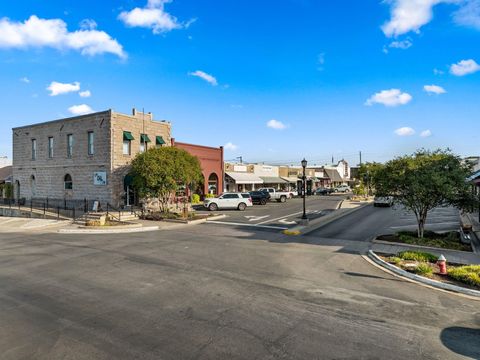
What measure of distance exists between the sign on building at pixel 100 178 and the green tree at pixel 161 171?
320 cm

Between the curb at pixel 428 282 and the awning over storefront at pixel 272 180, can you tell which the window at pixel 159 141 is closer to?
the curb at pixel 428 282

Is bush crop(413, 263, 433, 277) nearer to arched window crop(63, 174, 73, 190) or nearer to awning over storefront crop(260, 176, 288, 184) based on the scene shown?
arched window crop(63, 174, 73, 190)

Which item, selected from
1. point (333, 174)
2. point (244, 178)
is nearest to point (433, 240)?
point (244, 178)

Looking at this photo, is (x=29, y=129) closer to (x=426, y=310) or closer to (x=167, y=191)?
(x=167, y=191)

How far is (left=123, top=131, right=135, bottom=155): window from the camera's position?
2861 cm

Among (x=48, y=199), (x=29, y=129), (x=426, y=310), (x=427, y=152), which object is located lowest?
(x=426, y=310)

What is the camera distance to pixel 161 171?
24.5m

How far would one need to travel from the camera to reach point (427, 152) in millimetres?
16266

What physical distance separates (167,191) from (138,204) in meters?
5.31

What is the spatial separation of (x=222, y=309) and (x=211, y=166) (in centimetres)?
3357

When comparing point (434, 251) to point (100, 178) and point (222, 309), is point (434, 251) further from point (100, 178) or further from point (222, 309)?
point (100, 178)

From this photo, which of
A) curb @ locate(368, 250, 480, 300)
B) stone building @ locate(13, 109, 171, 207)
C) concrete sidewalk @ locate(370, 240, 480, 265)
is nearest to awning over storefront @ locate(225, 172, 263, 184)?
stone building @ locate(13, 109, 171, 207)

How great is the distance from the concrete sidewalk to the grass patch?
54 cm

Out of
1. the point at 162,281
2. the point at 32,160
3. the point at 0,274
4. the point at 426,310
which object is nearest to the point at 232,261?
the point at 162,281
